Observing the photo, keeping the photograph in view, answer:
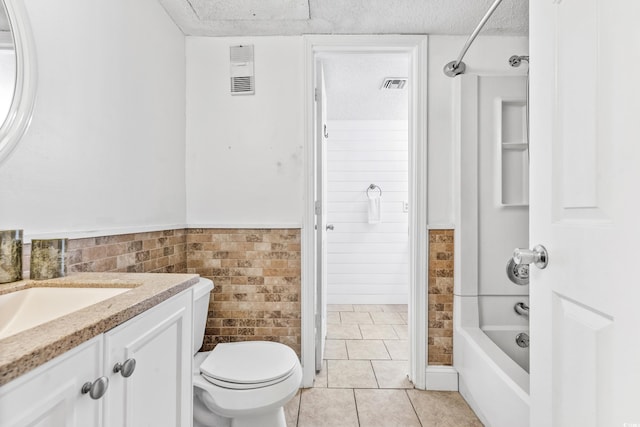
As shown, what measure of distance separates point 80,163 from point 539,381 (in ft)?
5.31

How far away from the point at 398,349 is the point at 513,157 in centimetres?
162

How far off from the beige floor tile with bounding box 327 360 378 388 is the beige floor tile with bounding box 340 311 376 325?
2.94ft

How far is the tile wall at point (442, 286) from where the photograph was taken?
2066mm

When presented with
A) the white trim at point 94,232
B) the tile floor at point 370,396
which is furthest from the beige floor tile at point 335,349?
the white trim at point 94,232

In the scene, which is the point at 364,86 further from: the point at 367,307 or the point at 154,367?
the point at 154,367

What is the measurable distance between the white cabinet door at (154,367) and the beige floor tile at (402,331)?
7.25 ft

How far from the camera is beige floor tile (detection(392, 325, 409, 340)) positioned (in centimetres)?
293

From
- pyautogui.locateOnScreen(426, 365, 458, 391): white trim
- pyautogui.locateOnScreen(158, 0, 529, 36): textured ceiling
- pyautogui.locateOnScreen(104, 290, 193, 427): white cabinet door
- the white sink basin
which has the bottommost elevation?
pyautogui.locateOnScreen(426, 365, 458, 391): white trim

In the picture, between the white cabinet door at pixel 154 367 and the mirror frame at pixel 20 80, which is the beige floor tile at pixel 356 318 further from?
the mirror frame at pixel 20 80

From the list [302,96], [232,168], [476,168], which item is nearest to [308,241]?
[232,168]

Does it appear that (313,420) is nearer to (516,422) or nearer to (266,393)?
(266,393)

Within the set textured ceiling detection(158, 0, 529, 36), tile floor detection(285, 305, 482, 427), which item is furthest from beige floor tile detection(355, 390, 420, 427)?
textured ceiling detection(158, 0, 529, 36)

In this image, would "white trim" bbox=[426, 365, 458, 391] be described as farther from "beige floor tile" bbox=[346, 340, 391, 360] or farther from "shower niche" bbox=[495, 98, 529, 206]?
"shower niche" bbox=[495, 98, 529, 206]

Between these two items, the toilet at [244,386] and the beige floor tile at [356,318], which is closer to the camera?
the toilet at [244,386]
